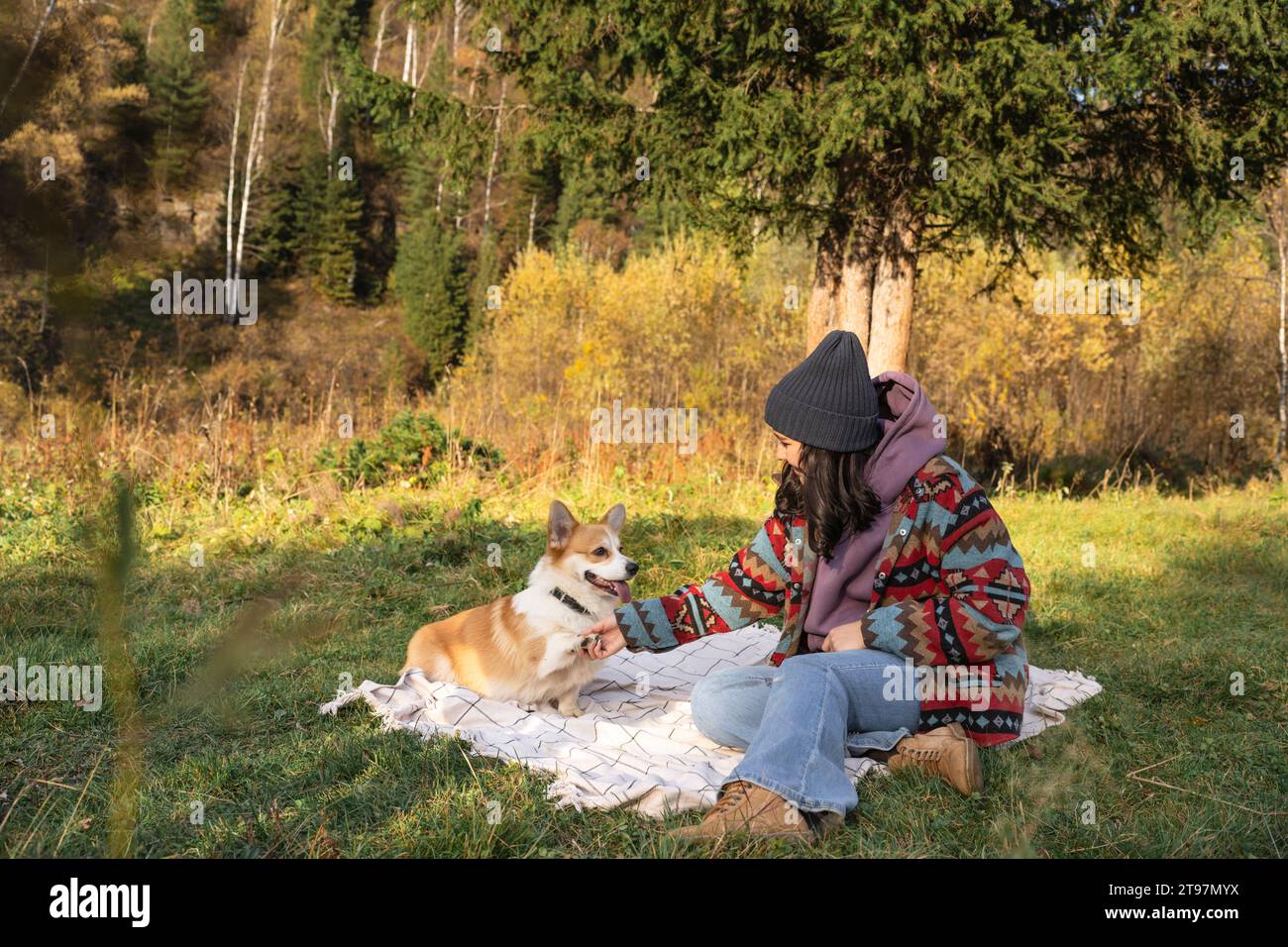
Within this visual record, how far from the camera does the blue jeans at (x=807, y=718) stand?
2516mm

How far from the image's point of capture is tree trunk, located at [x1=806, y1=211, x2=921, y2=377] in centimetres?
815

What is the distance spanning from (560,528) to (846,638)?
1222 millimetres

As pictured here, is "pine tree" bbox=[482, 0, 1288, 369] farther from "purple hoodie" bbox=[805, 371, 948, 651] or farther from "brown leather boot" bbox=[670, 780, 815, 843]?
"brown leather boot" bbox=[670, 780, 815, 843]

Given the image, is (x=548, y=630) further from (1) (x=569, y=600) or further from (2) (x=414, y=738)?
(2) (x=414, y=738)

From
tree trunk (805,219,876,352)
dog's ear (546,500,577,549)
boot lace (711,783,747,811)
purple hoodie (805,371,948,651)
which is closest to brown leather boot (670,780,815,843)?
boot lace (711,783,747,811)

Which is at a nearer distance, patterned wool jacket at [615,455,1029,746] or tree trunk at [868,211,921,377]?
patterned wool jacket at [615,455,1029,746]

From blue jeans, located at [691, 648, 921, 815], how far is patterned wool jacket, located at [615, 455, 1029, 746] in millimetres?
94

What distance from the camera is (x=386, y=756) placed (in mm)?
2967

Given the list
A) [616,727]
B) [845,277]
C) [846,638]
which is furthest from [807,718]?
[845,277]

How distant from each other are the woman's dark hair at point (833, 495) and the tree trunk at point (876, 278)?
5.43 metres

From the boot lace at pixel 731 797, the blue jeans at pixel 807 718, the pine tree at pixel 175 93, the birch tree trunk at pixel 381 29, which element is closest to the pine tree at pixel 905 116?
the blue jeans at pixel 807 718

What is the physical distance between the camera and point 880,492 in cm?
298

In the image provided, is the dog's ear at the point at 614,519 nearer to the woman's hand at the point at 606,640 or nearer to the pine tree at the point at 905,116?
the woman's hand at the point at 606,640
